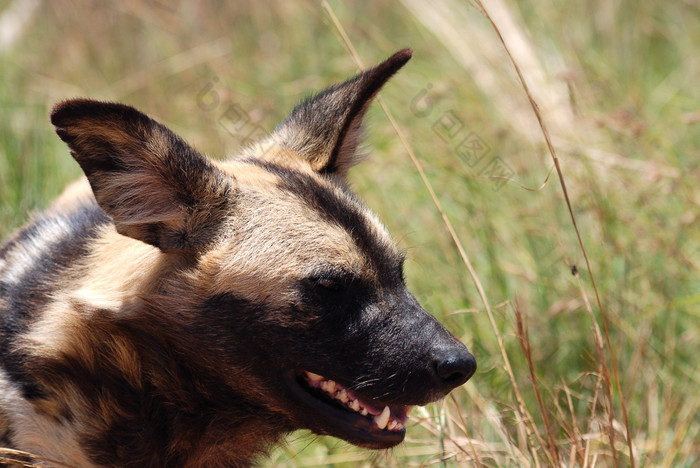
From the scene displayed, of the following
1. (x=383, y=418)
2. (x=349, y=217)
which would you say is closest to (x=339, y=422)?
(x=383, y=418)

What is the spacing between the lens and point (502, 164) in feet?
17.1

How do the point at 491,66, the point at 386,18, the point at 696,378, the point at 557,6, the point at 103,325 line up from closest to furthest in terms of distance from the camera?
the point at 103,325 → the point at 696,378 → the point at 491,66 → the point at 557,6 → the point at 386,18

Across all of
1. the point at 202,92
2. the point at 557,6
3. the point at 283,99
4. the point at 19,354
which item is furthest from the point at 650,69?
the point at 19,354

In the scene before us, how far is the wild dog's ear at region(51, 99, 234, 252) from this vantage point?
253 centimetres

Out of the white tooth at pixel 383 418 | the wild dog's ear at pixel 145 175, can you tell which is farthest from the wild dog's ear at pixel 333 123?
the white tooth at pixel 383 418

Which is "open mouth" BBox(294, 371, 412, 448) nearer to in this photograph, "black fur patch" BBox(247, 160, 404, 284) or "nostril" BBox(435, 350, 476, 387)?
"nostril" BBox(435, 350, 476, 387)

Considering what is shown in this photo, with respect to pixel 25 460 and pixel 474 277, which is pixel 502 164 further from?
pixel 25 460

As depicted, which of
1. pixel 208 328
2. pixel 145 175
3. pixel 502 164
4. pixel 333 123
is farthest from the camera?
pixel 502 164

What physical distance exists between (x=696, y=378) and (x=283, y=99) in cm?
374

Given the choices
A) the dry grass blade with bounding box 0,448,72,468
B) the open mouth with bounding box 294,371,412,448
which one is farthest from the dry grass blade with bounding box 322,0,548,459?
the dry grass blade with bounding box 0,448,72,468

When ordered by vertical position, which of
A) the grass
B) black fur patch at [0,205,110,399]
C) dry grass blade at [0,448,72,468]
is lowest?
the grass

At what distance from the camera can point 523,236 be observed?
4.72 m

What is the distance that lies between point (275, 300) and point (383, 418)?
0.55 metres

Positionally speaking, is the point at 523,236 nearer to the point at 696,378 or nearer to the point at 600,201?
the point at 600,201
